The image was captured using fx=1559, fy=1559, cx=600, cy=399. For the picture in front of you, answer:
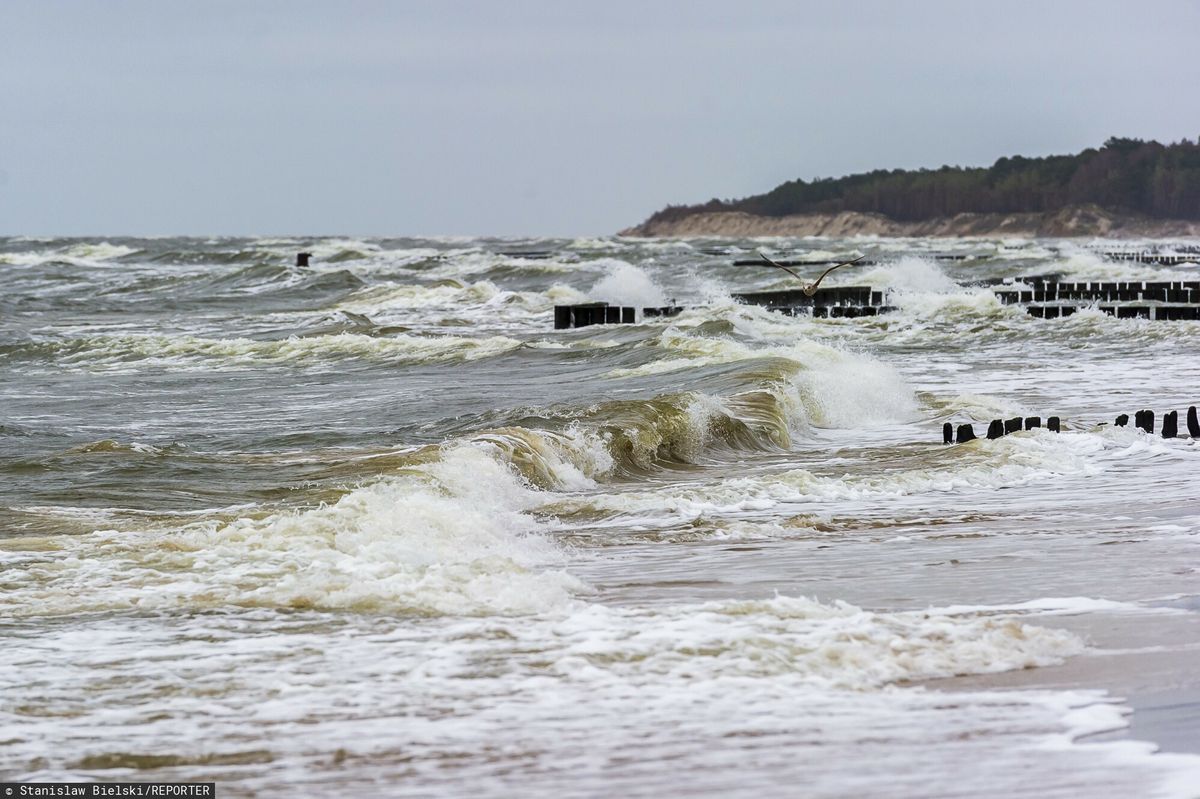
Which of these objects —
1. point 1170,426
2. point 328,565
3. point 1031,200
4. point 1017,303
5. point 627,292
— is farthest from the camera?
point 1031,200

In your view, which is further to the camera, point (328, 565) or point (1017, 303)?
point (1017, 303)

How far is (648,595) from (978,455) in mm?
5180

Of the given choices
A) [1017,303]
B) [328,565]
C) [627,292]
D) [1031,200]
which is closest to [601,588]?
[328,565]

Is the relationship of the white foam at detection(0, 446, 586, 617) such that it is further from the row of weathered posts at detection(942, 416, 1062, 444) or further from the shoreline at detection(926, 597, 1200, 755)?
the row of weathered posts at detection(942, 416, 1062, 444)

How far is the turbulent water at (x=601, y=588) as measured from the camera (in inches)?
184

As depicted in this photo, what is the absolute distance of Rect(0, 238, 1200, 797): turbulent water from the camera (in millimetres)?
4668

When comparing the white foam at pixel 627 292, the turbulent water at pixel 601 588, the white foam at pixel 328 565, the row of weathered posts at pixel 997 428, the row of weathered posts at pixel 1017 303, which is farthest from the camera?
the white foam at pixel 627 292

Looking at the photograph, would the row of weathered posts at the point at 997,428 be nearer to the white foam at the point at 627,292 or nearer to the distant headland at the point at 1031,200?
the white foam at the point at 627,292

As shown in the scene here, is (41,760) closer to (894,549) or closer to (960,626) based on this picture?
(960,626)

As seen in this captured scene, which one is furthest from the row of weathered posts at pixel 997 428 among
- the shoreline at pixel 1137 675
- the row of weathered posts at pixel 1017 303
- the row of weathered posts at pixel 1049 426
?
the row of weathered posts at pixel 1017 303

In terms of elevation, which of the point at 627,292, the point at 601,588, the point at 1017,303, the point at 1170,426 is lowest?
the point at 601,588

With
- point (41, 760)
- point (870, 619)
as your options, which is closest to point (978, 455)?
point (870, 619)

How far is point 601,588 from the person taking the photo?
7.01 meters

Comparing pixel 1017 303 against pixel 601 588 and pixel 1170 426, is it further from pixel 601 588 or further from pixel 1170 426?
pixel 601 588
